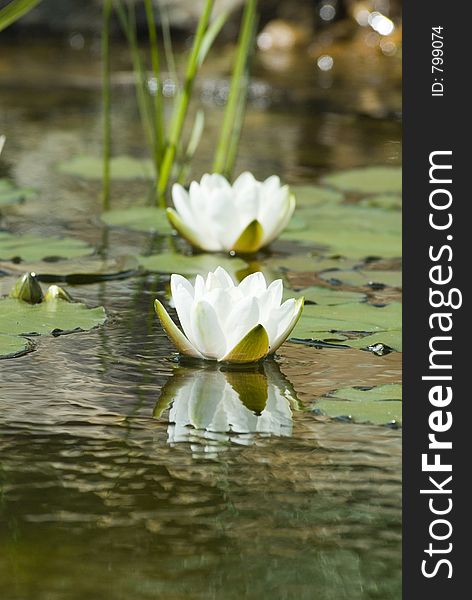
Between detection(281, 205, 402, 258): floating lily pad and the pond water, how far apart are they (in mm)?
86

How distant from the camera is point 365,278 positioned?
259 centimetres

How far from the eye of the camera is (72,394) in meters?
1.85

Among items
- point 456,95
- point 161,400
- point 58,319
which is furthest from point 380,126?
point 161,400

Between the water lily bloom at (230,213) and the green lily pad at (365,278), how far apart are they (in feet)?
0.75

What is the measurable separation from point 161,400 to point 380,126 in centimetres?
304

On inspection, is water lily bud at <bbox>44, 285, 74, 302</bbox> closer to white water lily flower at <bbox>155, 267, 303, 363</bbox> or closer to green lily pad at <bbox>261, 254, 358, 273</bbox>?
white water lily flower at <bbox>155, 267, 303, 363</bbox>

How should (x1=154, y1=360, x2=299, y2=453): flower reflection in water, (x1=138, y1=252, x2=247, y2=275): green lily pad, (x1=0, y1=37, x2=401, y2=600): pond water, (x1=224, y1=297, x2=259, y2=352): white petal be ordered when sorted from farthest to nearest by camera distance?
(x1=138, y1=252, x2=247, y2=275): green lily pad → (x1=224, y1=297, x2=259, y2=352): white petal → (x1=154, y1=360, x2=299, y2=453): flower reflection in water → (x1=0, y1=37, x2=401, y2=600): pond water

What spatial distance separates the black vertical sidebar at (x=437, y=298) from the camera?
148cm

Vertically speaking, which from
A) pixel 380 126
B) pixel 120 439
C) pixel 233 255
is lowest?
pixel 120 439

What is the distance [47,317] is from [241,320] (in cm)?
44

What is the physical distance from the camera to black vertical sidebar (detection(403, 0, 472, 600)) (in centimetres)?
148

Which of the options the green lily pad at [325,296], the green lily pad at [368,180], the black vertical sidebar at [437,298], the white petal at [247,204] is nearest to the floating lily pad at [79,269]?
the white petal at [247,204]

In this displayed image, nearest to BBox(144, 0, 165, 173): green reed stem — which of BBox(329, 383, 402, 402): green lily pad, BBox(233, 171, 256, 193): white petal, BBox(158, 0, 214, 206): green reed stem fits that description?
BBox(158, 0, 214, 206): green reed stem

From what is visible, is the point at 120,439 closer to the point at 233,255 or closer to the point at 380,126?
the point at 233,255
